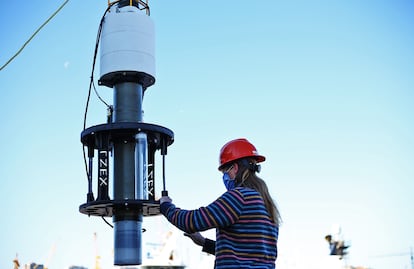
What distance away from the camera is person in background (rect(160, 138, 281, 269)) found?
17.7 ft

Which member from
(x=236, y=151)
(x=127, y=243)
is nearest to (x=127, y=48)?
(x=127, y=243)

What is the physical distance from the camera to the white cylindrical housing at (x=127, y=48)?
32.2 ft

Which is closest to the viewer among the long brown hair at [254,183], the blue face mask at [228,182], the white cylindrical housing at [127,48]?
the long brown hair at [254,183]

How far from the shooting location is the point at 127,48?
9820mm

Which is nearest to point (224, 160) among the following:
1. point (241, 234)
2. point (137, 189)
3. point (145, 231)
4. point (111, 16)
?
point (241, 234)

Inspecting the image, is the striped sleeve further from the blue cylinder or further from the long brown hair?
the blue cylinder

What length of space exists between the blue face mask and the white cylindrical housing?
4.27 meters

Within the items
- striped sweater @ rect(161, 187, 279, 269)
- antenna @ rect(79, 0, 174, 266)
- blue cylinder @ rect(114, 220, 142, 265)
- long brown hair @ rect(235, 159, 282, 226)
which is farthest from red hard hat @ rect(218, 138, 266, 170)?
blue cylinder @ rect(114, 220, 142, 265)

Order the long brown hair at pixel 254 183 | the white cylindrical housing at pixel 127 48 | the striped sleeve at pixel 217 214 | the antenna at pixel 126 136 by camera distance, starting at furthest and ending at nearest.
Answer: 1. the white cylindrical housing at pixel 127 48
2. the antenna at pixel 126 136
3. the long brown hair at pixel 254 183
4. the striped sleeve at pixel 217 214

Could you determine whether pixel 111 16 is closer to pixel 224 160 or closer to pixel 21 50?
pixel 21 50

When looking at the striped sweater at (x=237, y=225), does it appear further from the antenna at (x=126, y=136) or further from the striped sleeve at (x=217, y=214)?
the antenna at (x=126, y=136)

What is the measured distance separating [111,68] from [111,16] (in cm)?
105

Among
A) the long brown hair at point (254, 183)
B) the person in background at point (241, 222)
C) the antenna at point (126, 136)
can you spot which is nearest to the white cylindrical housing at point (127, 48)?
the antenna at point (126, 136)

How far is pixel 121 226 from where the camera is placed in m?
9.17
